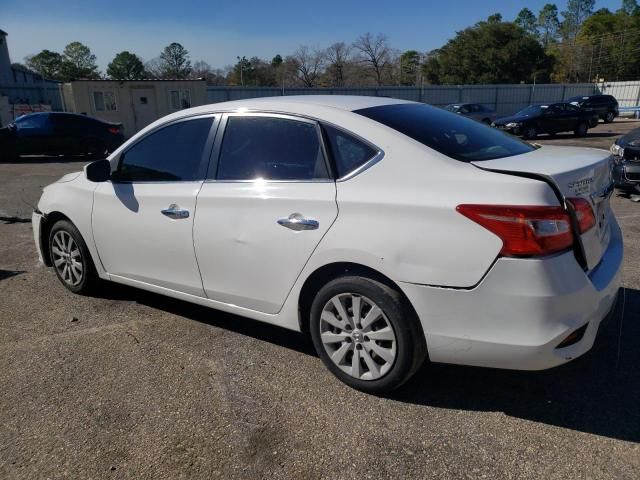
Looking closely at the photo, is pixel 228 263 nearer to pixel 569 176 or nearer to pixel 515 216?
pixel 515 216

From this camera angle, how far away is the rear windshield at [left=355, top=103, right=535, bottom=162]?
2866 millimetres

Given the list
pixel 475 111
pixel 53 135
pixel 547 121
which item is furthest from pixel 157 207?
pixel 475 111

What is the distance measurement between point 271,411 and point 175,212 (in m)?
1.51

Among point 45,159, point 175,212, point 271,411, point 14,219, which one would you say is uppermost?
point 175,212

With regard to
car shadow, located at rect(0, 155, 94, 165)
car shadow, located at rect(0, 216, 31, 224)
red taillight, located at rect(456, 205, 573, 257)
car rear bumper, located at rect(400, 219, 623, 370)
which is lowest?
car shadow, located at rect(0, 155, 94, 165)

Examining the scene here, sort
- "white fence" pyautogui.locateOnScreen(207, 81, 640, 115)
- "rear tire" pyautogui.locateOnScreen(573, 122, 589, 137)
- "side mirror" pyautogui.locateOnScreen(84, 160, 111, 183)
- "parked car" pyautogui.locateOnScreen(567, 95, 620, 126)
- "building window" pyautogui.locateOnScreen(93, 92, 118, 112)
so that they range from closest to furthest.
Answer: "side mirror" pyautogui.locateOnScreen(84, 160, 111, 183), "rear tire" pyautogui.locateOnScreen(573, 122, 589, 137), "building window" pyautogui.locateOnScreen(93, 92, 118, 112), "parked car" pyautogui.locateOnScreen(567, 95, 620, 126), "white fence" pyautogui.locateOnScreen(207, 81, 640, 115)

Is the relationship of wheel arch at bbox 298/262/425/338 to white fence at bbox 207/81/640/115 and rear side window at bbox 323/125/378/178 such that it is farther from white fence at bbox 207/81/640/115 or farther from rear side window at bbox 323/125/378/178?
white fence at bbox 207/81/640/115

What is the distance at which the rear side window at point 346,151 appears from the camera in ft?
9.35

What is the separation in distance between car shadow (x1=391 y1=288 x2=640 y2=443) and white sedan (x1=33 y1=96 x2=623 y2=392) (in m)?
0.38

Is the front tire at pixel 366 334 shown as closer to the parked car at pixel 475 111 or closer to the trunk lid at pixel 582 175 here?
the trunk lid at pixel 582 175

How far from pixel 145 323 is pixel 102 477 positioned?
1740 mm

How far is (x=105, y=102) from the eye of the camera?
24.8m

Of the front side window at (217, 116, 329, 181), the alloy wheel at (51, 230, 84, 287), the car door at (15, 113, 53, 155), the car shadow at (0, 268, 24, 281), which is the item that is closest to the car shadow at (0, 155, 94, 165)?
the car door at (15, 113, 53, 155)

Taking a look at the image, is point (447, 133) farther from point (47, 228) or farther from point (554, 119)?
point (554, 119)
